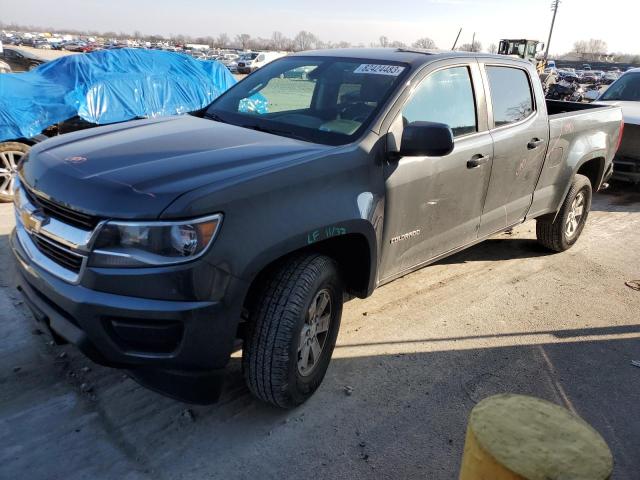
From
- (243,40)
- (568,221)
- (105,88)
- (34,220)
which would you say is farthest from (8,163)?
(243,40)

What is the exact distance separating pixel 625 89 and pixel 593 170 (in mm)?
4730

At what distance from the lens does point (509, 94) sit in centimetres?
434

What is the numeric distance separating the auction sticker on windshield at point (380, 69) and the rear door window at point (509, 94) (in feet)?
3.34

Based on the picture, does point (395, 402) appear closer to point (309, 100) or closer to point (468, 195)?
point (468, 195)

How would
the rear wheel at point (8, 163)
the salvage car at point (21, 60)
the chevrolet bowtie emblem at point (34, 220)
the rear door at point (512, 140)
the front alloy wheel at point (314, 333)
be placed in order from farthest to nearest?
1. the salvage car at point (21, 60)
2. the rear wheel at point (8, 163)
3. the rear door at point (512, 140)
4. the front alloy wheel at point (314, 333)
5. the chevrolet bowtie emblem at point (34, 220)

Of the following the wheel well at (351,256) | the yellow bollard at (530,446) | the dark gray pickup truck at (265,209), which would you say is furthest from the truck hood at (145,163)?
the yellow bollard at (530,446)

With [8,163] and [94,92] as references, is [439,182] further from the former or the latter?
[94,92]

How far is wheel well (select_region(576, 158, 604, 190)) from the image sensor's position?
5723mm

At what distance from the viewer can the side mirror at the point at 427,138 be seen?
300cm

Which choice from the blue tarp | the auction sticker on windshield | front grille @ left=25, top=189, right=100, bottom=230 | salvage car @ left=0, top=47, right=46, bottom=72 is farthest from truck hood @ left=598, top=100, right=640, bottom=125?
salvage car @ left=0, top=47, right=46, bottom=72

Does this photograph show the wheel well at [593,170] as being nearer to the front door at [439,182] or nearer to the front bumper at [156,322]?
the front door at [439,182]

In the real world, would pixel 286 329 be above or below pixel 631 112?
below

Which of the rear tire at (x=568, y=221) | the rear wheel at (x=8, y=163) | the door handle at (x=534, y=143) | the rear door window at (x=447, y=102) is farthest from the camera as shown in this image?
the rear wheel at (x=8, y=163)

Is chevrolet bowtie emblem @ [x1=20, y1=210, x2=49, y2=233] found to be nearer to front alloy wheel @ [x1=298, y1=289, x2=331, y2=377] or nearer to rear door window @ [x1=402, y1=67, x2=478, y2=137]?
front alloy wheel @ [x1=298, y1=289, x2=331, y2=377]
